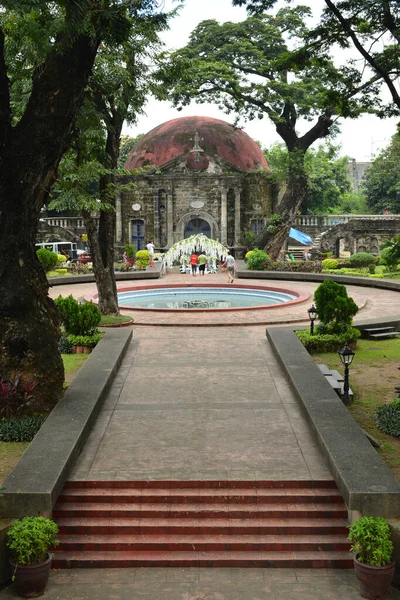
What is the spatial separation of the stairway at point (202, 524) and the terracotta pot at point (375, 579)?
0.61 meters

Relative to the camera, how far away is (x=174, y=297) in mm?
26203

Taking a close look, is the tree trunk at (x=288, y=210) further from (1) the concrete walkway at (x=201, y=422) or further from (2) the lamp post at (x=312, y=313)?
(1) the concrete walkway at (x=201, y=422)

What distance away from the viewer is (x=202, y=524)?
310 inches

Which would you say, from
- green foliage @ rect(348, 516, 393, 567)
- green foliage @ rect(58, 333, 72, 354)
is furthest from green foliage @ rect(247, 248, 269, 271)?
green foliage @ rect(348, 516, 393, 567)

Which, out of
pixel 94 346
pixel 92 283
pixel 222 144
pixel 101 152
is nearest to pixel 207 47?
pixel 222 144

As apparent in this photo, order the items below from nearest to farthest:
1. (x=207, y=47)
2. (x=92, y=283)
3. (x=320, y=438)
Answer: (x=320, y=438), (x=92, y=283), (x=207, y=47)

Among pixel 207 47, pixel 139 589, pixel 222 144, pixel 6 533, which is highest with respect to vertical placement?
pixel 207 47

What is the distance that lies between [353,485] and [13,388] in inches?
205

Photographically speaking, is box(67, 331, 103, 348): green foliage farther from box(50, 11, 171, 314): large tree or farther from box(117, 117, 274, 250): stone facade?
box(117, 117, 274, 250): stone facade

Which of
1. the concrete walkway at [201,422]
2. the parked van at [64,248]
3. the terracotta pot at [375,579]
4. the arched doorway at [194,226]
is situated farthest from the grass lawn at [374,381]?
the parked van at [64,248]

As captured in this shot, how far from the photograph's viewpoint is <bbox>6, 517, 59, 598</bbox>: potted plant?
268 inches

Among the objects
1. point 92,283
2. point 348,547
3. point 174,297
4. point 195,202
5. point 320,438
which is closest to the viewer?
point 348,547

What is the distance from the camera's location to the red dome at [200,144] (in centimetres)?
3916

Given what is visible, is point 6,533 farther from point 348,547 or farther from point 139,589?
point 348,547
